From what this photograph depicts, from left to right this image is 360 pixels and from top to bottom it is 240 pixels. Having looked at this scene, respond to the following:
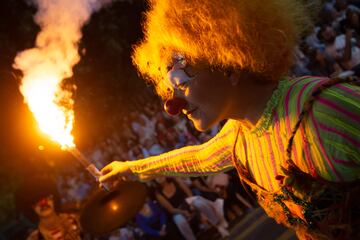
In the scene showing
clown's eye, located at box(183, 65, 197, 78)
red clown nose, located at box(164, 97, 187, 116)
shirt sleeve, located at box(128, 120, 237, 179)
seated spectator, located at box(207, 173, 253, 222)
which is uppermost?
clown's eye, located at box(183, 65, 197, 78)

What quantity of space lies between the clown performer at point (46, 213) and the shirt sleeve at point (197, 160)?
3.75 meters

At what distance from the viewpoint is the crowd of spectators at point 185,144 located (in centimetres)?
707

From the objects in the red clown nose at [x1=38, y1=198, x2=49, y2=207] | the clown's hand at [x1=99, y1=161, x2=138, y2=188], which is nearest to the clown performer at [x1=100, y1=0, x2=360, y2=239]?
the clown's hand at [x1=99, y1=161, x2=138, y2=188]

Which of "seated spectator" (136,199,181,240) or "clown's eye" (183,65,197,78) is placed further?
"seated spectator" (136,199,181,240)

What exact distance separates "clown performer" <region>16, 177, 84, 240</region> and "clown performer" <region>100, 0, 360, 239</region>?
451 cm

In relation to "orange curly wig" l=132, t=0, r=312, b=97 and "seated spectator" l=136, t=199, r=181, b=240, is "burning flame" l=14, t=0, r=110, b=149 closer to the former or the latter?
"orange curly wig" l=132, t=0, r=312, b=97

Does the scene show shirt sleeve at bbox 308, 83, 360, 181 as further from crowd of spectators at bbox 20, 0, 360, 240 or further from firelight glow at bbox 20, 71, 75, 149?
crowd of spectators at bbox 20, 0, 360, 240

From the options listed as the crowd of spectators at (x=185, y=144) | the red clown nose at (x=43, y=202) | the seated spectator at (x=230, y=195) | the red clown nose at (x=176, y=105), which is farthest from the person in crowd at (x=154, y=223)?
the red clown nose at (x=176, y=105)

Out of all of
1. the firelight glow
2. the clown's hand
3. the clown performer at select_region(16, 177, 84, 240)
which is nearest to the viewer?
the clown's hand

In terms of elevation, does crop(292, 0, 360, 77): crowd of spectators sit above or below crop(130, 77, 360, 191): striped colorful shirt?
above

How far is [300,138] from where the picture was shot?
1593mm

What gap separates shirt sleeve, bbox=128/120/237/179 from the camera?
2.23m

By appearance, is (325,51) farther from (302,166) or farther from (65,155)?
(65,155)

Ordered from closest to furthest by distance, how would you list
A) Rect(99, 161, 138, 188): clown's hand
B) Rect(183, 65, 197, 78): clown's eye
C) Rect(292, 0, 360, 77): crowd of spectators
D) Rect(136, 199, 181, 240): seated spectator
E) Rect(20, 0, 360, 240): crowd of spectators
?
Rect(183, 65, 197, 78): clown's eye → Rect(99, 161, 138, 188): clown's hand → Rect(136, 199, 181, 240): seated spectator → Rect(20, 0, 360, 240): crowd of spectators → Rect(292, 0, 360, 77): crowd of spectators
